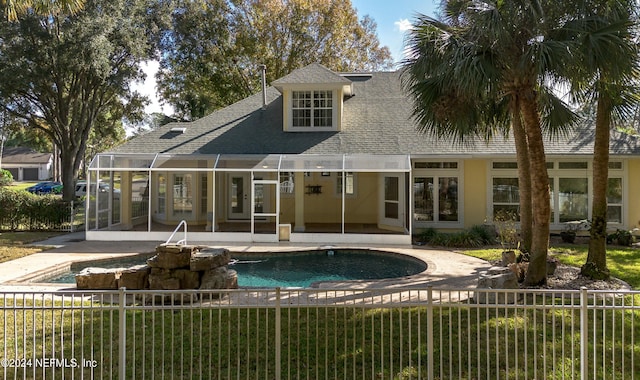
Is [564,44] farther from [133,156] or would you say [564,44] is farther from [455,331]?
[133,156]

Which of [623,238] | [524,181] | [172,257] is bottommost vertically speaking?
[623,238]

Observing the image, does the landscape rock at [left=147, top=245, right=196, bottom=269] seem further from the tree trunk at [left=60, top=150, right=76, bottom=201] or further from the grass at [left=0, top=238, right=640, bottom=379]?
the tree trunk at [left=60, top=150, right=76, bottom=201]

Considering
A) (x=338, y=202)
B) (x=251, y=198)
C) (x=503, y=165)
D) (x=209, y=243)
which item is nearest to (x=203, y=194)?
(x=251, y=198)

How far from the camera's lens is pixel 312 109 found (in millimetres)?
19812

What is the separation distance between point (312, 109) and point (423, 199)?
6.01 meters

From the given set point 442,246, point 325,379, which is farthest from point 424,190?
point 325,379

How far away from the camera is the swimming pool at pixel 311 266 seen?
→ 11602 mm

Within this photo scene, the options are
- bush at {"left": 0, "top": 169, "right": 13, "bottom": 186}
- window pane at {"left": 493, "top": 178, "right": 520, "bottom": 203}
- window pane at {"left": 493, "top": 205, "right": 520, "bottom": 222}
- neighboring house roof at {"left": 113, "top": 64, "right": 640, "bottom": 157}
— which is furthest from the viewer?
bush at {"left": 0, "top": 169, "right": 13, "bottom": 186}

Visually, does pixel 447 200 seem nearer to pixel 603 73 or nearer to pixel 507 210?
pixel 507 210

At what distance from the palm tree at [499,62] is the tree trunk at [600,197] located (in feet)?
4.25

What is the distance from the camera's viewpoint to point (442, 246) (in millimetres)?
15680

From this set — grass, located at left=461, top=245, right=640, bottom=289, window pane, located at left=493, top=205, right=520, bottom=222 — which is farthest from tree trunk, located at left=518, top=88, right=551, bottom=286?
window pane, located at left=493, top=205, right=520, bottom=222

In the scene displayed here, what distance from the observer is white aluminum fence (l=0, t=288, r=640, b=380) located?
5039mm

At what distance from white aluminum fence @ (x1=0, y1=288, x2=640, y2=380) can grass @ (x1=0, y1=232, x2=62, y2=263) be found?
6.90 meters
